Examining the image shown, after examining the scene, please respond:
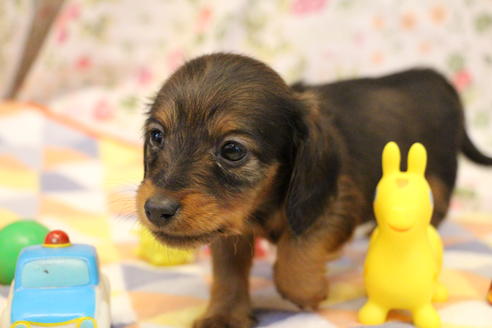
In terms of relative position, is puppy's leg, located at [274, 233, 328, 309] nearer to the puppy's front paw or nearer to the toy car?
the puppy's front paw

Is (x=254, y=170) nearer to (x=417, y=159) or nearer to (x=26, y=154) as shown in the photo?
(x=417, y=159)

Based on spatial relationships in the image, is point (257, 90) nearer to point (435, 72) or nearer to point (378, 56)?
point (435, 72)

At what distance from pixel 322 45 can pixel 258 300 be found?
2112 millimetres

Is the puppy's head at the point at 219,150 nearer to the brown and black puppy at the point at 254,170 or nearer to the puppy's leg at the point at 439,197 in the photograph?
the brown and black puppy at the point at 254,170

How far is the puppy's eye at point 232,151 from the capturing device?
2086mm

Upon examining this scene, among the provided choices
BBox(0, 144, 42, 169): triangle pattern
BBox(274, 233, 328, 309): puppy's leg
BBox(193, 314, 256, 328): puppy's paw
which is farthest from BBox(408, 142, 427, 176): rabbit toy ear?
BBox(0, 144, 42, 169): triangle pattern

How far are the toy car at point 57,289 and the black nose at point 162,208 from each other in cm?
26

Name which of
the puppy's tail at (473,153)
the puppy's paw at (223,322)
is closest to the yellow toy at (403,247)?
the puppy's paw at (223,322)

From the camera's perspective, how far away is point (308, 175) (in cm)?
222

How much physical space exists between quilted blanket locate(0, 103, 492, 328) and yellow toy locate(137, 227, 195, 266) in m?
0.03

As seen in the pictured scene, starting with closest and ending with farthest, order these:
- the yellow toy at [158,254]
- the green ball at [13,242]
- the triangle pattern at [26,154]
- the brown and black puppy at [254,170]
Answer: the brown and black puppy at [254,170] < the green ball at [13,242] < the yellow toy at [158,254] < the triangle pattern at [26,154]

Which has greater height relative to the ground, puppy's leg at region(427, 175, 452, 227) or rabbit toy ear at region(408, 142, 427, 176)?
rabbit toy ear at region(408, 142, 427, 176)

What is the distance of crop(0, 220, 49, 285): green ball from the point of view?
2422 millimetres

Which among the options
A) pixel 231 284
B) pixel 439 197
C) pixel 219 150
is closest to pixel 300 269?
pixel 231 284
